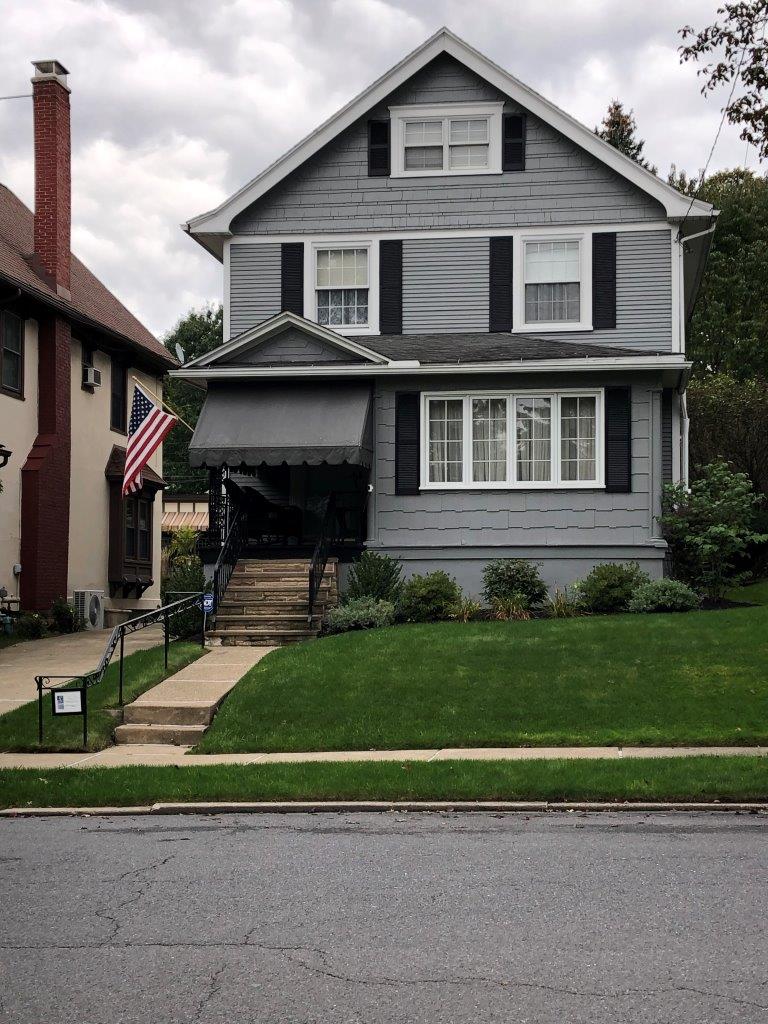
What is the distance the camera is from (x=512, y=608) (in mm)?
19578

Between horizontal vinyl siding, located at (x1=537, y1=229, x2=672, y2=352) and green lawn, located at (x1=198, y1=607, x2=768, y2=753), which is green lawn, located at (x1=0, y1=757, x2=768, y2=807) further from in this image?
horizontal vinyl siding, located at (x1=537, y1=229, x2=672, y2=352)

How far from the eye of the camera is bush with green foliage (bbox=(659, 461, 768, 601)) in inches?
792

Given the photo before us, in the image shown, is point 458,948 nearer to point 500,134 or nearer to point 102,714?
point 102,714

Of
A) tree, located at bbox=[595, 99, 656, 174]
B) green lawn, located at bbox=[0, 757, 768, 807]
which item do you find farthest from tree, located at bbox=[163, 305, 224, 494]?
green lawn, located at bbox=[0, 757, 768, 807]

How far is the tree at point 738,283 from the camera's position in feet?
140

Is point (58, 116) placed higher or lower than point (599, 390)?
higher

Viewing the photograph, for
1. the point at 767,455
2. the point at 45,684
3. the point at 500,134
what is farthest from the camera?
the point at 767,455

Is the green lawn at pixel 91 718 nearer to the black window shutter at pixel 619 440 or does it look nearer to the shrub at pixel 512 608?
the shrub at pixel 512 608

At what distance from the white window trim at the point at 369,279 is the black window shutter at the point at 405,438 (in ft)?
6.66

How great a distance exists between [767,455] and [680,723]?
771 inches

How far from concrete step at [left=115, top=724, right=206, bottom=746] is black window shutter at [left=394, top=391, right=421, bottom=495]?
8576 millimetres

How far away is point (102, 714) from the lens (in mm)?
14453

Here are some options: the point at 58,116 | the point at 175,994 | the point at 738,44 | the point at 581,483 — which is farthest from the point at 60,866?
the point at 58,116

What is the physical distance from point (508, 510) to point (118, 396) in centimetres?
1320
